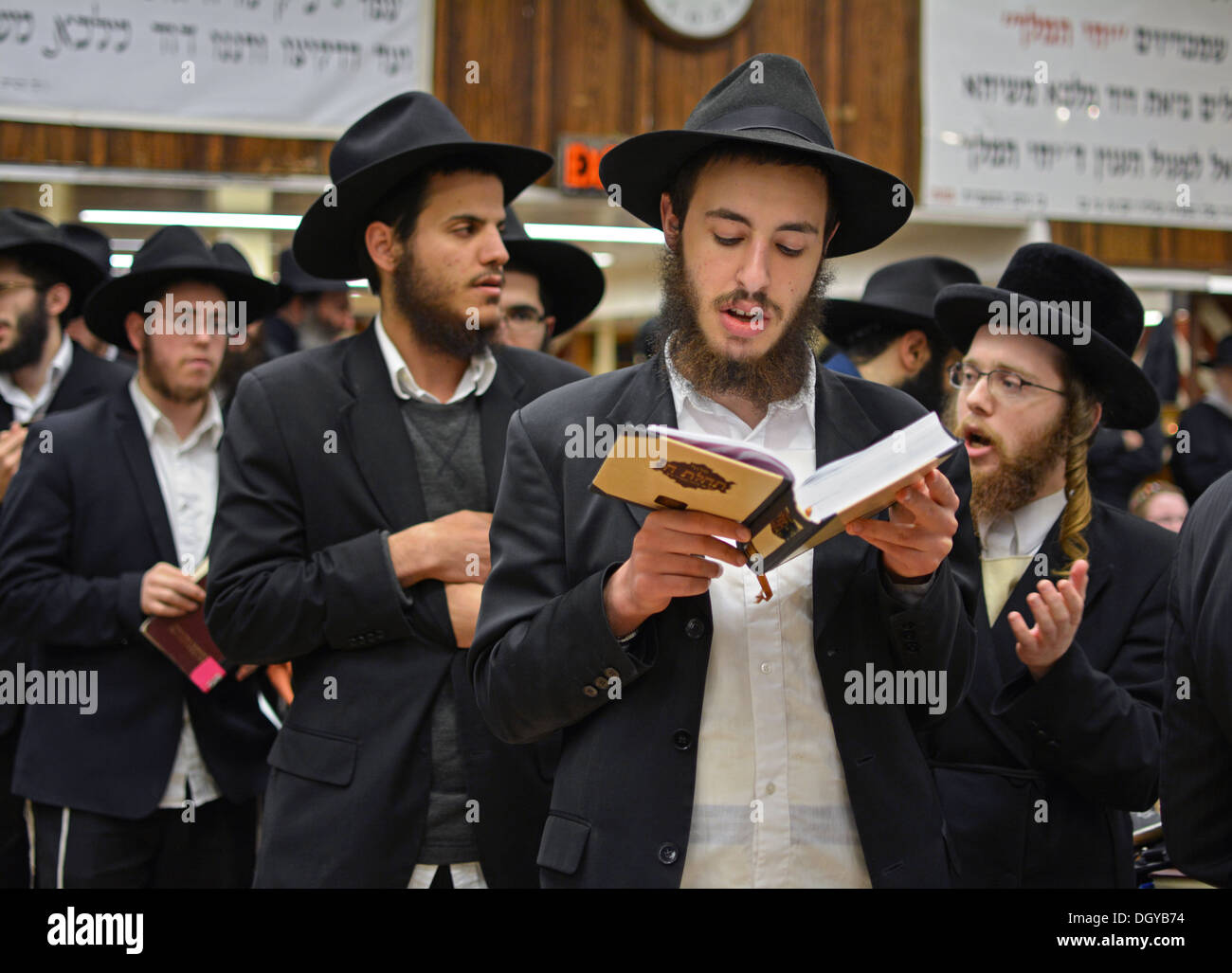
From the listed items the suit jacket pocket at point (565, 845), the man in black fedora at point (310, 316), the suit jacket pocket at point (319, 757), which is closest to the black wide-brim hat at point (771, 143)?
the suit jacket pocket at point (565, 845)

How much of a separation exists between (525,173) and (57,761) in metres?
1.94

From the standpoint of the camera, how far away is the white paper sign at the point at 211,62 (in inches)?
257

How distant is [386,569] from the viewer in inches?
93.2

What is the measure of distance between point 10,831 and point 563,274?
2.49 meters

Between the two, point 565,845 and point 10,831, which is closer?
point 565,845

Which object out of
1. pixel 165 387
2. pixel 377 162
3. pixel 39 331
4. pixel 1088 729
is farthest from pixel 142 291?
pixel 1088 729

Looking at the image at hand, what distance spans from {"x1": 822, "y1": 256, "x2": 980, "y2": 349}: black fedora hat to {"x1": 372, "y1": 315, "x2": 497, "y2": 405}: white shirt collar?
1444 mm

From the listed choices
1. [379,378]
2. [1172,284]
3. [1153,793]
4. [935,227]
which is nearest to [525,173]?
[379,378]

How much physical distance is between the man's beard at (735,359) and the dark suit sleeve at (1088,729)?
799 millimetres

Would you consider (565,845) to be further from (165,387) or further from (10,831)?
(10,831)

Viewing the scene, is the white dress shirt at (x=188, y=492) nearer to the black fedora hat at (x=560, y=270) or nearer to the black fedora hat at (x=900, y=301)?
the black fedora hat at (x=560, y=270)

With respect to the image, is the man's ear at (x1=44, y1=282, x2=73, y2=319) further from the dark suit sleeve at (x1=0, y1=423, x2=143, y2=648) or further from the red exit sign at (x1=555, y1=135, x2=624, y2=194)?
the red exit sign at (x1=555, y1=135, x2=624, y2=194)

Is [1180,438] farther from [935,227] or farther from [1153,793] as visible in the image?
[1153,793]
